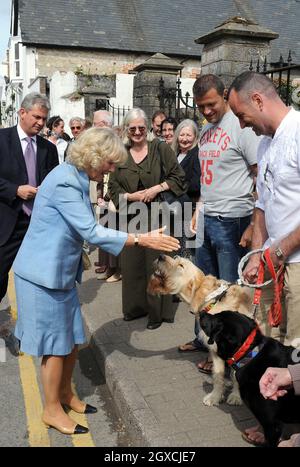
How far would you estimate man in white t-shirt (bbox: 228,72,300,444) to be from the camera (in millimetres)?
2811

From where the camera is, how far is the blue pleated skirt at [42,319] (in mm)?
3281

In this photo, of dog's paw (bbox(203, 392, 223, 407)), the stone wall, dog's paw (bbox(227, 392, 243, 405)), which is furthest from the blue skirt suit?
the stone wall

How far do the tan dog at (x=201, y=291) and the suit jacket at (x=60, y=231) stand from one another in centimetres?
71

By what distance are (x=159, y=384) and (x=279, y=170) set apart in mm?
2114

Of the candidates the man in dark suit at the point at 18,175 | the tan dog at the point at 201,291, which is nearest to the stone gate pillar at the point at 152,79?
the man in dark suit at the point at 18,175

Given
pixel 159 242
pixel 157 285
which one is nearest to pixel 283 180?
pixel 159 242

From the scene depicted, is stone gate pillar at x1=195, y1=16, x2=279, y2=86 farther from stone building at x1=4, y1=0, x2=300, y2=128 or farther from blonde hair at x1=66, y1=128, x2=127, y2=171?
stone building at x1=4, y1=0, x2=300, y2=128

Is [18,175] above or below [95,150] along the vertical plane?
below

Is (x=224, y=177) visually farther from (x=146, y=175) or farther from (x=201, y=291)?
(x=146, y=175)

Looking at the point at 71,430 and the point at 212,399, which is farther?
the point at 212,399

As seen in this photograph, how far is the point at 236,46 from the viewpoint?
713cm

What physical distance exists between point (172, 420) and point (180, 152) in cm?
351

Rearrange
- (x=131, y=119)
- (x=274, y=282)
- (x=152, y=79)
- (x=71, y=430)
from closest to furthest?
1. (x=274, y=282)
2. (x=71, y=430)
3. (x=131, y=119)
4. (x=152, y=79)
